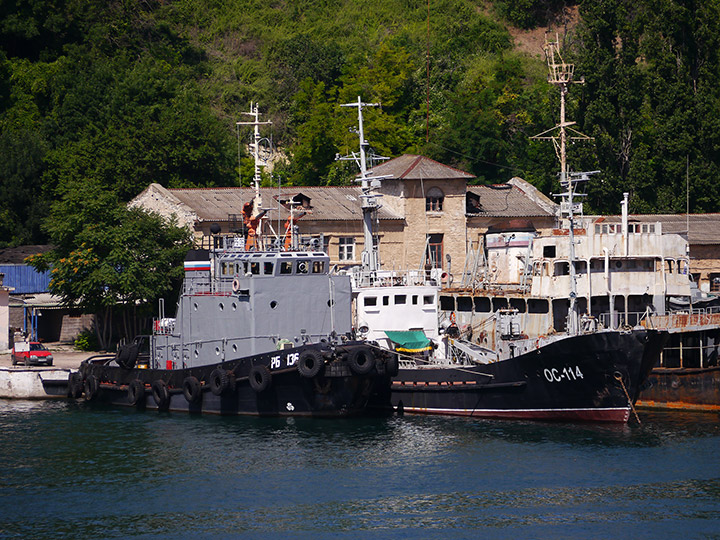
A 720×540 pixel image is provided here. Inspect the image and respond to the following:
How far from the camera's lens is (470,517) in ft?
83.3

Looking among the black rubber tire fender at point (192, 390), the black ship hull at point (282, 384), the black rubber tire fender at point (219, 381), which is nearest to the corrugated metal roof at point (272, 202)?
the black ship hull at point (282, 384)

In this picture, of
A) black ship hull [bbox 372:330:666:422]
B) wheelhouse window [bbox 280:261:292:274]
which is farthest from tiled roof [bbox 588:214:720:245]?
wheelhouse window [bbox 280:261:292:274]

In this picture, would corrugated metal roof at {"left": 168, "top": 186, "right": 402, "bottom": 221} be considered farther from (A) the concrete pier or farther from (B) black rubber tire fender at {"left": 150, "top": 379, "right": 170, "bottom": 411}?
(B) black rubber tire fender at {"left": 150, "top": 379, "right": 170, "bottom": 411}

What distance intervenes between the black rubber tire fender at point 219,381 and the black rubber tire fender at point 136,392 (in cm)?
376

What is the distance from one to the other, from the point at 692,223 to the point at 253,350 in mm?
30004

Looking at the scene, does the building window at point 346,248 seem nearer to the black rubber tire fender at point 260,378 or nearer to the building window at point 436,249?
the building window at point 436,249

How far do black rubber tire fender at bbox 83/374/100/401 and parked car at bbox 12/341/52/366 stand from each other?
466 cm

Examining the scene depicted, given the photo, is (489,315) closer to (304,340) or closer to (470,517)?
(304,340)

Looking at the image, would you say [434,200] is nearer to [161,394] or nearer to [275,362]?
[161,394]

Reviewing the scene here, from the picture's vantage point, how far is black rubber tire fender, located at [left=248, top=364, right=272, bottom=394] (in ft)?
115

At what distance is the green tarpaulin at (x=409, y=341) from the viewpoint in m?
38.3

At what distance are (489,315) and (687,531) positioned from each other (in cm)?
1999

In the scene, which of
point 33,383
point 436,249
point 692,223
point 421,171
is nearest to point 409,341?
point 33,383

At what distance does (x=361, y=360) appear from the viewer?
114 ft
